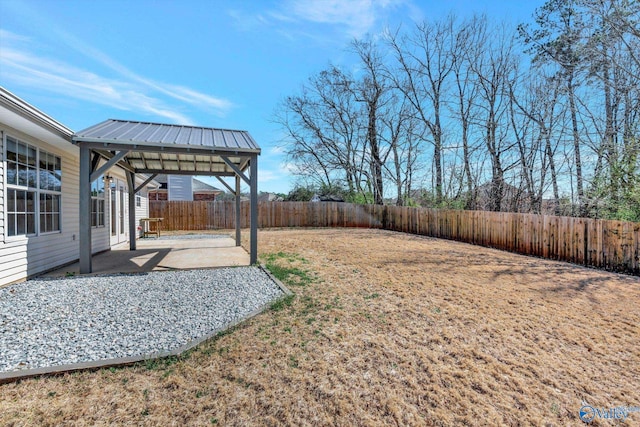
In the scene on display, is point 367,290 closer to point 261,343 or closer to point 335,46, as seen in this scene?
point 261,343

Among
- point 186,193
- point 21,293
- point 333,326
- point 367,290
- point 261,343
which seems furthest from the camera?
point 186,193

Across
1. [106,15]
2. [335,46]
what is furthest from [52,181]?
[335,46]

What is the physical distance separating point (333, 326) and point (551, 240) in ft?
24.3

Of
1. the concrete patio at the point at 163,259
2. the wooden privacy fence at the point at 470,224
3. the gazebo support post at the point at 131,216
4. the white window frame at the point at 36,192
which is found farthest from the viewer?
the gazebo support post at the point at 131,216

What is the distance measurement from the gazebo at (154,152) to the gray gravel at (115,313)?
3.82ft

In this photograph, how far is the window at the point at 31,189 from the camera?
15.0 ft

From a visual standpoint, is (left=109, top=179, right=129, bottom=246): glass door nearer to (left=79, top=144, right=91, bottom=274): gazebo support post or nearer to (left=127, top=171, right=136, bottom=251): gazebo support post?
(left=127, top=171, right=136, bottom=251): gazebo support post

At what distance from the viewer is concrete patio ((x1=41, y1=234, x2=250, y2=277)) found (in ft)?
19.0

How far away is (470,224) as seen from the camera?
1066 centimetres

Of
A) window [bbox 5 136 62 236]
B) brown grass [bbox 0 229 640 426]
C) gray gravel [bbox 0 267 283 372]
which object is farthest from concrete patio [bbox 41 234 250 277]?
brown grass [bbox 0 229 640 426]

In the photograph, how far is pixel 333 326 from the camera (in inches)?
133

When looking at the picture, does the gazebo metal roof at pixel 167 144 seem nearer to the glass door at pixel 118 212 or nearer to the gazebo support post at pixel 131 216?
the gazebo support post at pixel 131 216

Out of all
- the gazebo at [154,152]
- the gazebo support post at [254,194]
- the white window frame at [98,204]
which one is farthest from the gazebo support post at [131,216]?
the gazebo support post at [254,194]

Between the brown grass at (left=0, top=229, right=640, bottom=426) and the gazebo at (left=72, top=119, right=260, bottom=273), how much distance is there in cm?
321
